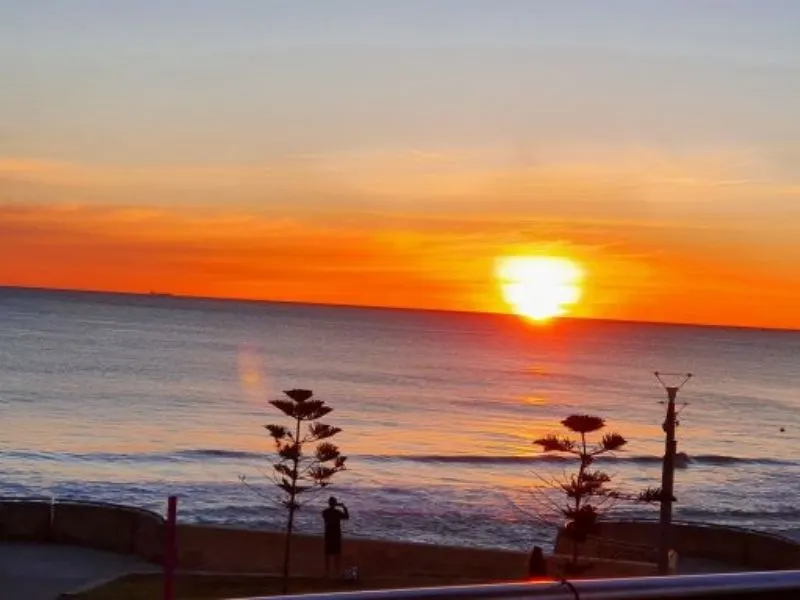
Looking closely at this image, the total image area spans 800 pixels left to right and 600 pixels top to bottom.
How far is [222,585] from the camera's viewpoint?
16.7m

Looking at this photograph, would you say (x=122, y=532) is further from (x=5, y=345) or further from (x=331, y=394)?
(x=5, y=345)

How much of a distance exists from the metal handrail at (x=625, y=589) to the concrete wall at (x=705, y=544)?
18.5 m

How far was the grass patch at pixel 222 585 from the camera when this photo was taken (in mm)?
15742

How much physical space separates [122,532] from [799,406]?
250ft

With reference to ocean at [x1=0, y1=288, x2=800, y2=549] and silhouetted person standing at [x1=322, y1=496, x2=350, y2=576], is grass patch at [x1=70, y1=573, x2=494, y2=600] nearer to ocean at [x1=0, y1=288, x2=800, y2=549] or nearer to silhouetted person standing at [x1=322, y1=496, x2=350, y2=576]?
silhouetted person standing at [x1=322, y1=496, x2=350, y2=576]

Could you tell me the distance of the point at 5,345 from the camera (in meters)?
106

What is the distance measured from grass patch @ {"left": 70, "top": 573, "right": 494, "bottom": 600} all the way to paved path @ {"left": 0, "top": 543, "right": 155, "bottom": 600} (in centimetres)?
84

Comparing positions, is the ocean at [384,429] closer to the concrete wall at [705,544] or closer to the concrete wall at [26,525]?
the concrete wall at [705,544]

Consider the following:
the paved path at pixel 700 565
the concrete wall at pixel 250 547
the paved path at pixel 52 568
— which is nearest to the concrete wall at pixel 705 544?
the concrete wall at pixel 250 547

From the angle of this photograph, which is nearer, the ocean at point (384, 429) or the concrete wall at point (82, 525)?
the concrete wall at point (82, 525)

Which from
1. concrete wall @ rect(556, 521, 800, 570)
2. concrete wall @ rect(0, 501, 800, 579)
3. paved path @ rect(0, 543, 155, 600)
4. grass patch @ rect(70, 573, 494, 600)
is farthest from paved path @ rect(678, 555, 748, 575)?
paved path @ rect(0, 543, 155, 600)

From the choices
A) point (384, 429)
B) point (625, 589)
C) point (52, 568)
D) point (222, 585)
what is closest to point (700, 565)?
point (222, 585)

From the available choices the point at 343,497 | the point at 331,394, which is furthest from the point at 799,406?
the point at 343,497

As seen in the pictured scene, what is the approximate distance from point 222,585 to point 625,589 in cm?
1497
